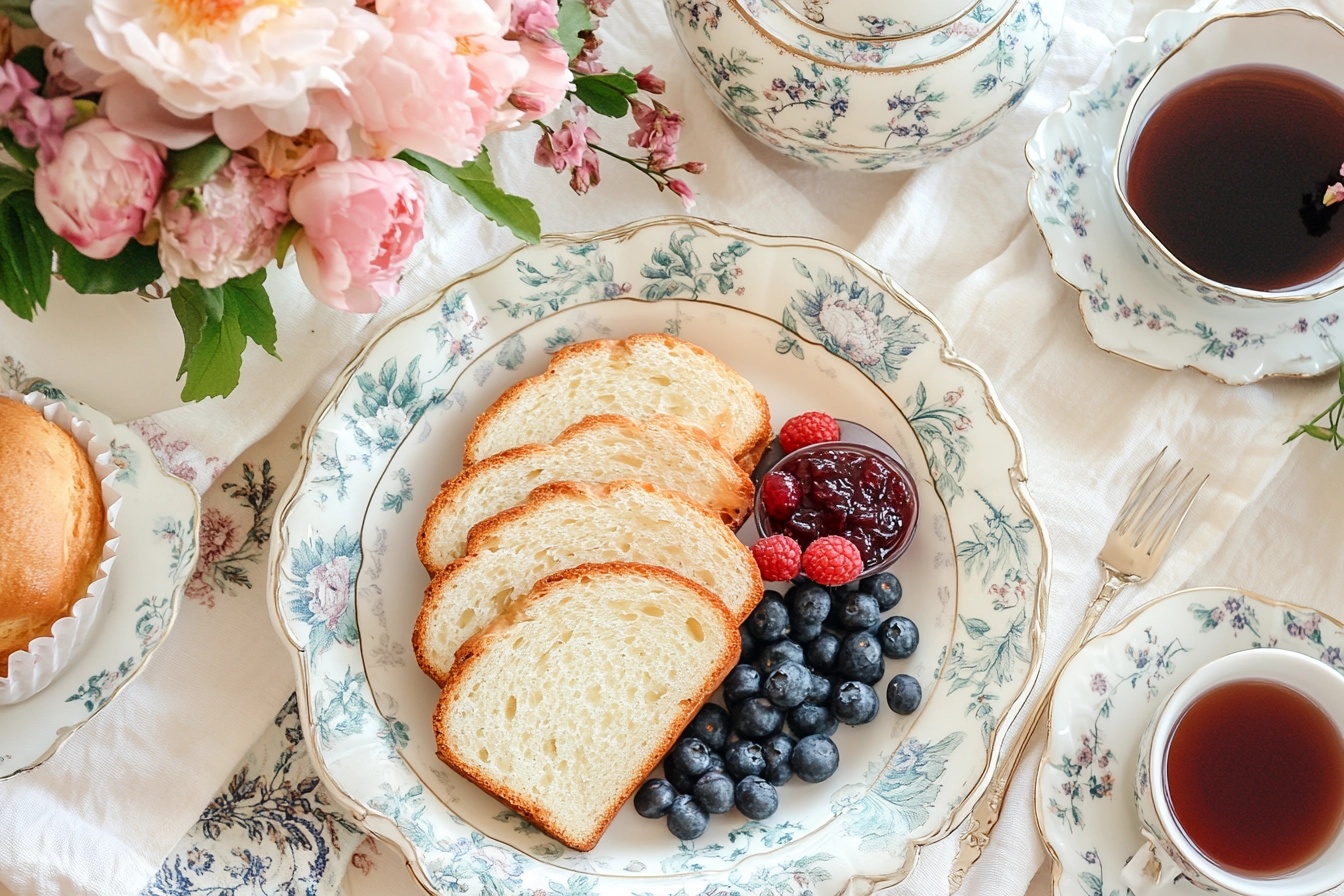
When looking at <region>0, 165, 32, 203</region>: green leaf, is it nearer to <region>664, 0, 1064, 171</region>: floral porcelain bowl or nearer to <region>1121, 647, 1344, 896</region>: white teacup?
<region>664, 0, 1064, 171</region>: floral porcelain bowl

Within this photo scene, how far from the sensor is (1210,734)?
161 cm

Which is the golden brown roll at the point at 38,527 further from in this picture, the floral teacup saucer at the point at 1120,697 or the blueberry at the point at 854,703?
the floral teacup saucer at the point at 1120,697

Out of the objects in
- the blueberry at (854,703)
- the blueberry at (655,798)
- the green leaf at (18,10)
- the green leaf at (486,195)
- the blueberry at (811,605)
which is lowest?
the blueberry at (655,798)

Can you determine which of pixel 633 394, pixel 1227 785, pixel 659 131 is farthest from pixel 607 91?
pixel 1227 785

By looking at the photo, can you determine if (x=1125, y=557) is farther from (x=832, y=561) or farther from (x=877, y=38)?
(x=877, y=38)

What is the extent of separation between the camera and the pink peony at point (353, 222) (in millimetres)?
940

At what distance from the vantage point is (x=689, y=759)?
161 cm

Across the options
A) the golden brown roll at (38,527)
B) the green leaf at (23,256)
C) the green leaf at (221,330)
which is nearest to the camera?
the green leaf at (23,256)

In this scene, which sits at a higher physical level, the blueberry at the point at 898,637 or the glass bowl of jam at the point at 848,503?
the glass bowl of jam at the point at 848,503

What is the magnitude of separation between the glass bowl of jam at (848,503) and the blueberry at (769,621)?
0.10 metres

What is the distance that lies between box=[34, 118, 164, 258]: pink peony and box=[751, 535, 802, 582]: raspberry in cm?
94

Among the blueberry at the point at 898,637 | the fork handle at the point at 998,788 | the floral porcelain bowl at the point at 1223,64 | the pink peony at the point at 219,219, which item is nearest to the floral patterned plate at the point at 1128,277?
the floral porcelain bowl at the point at 1223,64

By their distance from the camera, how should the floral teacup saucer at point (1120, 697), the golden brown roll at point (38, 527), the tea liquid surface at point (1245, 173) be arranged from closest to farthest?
1. the golden brown roll at point (38, 527)
2. the floral teacup saucer at point (1120, 697)
3. the tea liquid surface at point (1245, 173)

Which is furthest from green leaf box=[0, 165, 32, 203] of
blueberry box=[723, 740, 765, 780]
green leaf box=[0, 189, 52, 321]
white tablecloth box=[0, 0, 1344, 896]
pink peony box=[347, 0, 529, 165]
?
blueberry box=[723, 740, 765, 780]
